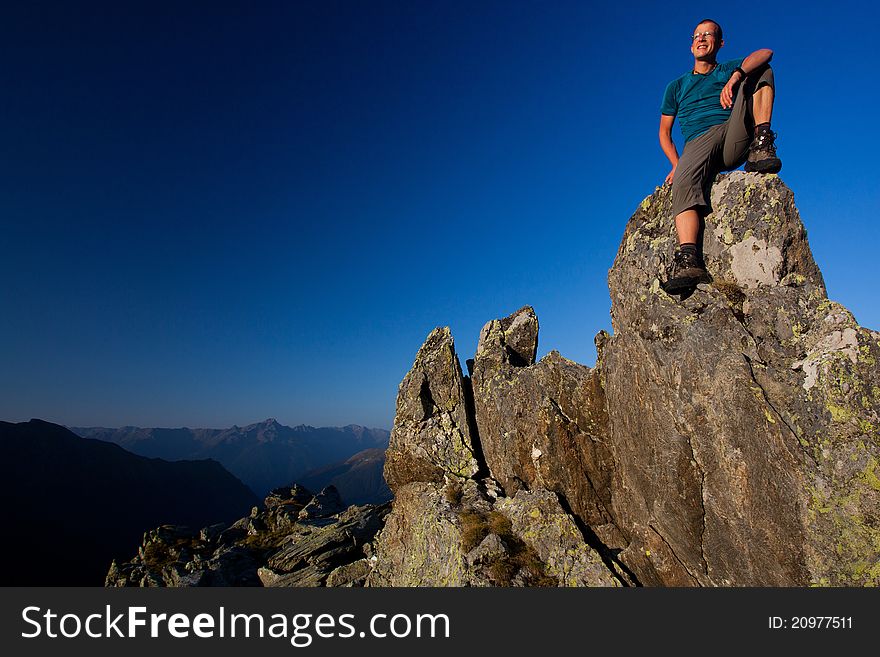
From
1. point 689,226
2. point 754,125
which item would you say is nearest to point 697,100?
point 754,125

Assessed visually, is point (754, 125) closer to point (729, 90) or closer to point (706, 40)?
point (729, 90)

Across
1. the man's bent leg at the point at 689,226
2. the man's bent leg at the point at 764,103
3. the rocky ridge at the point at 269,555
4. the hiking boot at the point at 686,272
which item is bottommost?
the rocky ridge at the point at 269,555

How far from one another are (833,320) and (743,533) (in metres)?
6.37

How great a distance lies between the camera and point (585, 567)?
563 inches

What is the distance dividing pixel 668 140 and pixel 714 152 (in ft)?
4.47

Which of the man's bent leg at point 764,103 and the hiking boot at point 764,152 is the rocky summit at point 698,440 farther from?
the man's bent leg at point 764,103

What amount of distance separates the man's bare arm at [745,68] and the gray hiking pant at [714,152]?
41cm

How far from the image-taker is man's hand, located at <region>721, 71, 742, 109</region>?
10.0 meters

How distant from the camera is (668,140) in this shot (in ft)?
39.2

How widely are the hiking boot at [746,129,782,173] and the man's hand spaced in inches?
47.3

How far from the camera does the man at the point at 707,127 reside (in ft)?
33.8

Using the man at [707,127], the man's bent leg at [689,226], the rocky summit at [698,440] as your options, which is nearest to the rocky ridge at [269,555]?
the rocky summit at [698,440]
